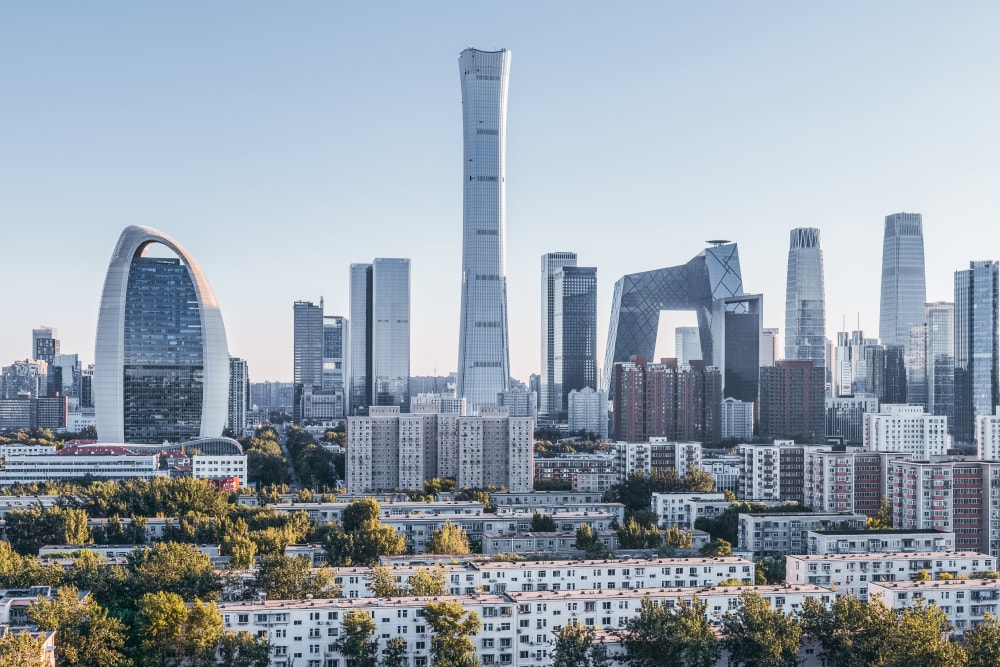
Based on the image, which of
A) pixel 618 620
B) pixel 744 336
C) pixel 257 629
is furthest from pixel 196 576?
pixel 744 336

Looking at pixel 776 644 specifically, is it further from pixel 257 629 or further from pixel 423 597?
pixel 257 629

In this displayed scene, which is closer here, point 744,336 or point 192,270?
point 192,270

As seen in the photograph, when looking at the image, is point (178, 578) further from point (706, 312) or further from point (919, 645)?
point (706, 312)

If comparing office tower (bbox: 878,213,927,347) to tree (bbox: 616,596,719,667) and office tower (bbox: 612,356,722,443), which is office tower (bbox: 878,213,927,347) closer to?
office tower (bbox: 612,356,722,443)

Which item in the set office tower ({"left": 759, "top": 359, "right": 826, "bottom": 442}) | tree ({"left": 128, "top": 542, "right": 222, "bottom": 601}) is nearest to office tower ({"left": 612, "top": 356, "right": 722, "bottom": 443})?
office tower ({"left": 759, "top": 359, "right": 826, "bottom": 442})

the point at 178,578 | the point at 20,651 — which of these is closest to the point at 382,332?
the point at 178,578

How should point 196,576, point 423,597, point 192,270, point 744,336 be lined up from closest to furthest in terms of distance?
point 423,597 → point 196,576 → point 192,270 → point 744,336

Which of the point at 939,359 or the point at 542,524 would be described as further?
the point at 939,359
